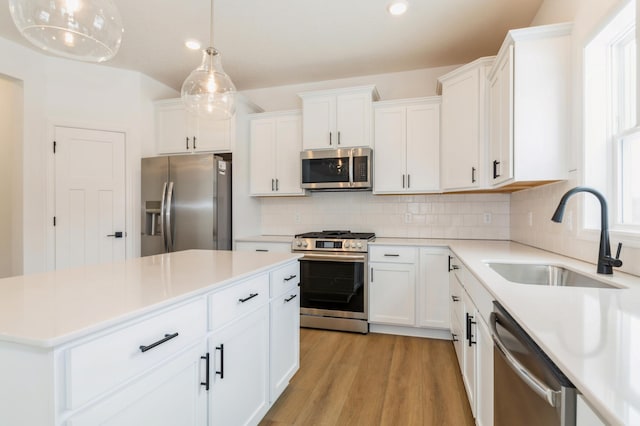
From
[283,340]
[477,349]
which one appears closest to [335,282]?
[283,340]

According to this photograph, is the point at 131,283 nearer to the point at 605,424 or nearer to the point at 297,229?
the point at 605,424

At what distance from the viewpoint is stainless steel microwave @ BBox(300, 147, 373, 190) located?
10.8 ft

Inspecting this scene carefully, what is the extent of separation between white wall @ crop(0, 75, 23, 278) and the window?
4.51m

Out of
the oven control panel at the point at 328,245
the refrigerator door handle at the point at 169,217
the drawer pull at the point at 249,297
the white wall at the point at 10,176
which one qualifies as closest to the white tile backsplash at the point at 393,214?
the oven control panel at the point at 328,245

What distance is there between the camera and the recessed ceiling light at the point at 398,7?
2398 mm

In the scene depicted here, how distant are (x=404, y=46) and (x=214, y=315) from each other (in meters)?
2.92

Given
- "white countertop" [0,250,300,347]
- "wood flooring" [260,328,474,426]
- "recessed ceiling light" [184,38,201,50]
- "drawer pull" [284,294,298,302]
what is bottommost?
"wood flooring" [260,328,474,426]

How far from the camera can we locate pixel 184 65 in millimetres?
3469

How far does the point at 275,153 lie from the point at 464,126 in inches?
79.2

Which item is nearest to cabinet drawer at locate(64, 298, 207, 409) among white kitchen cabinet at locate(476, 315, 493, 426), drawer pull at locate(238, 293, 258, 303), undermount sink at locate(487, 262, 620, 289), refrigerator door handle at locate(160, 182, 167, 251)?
drawer pull at locate(238, 293, 258, 303)

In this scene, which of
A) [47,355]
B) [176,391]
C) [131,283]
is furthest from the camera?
[131,283]

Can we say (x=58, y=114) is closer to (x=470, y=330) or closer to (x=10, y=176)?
(x=10, y=176)

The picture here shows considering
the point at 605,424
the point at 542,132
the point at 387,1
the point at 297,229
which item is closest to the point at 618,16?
the point at 542,132

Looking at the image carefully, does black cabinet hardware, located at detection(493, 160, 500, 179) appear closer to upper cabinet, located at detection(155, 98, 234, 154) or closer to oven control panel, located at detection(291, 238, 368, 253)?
oven control panel, located at detection(291, 238, 368, 253)
